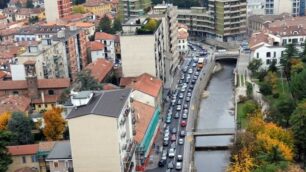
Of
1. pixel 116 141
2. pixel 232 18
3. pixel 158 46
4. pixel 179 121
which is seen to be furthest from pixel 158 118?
pixel 232 18

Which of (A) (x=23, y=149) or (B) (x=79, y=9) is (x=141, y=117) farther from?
(B) (x=79, y=9)

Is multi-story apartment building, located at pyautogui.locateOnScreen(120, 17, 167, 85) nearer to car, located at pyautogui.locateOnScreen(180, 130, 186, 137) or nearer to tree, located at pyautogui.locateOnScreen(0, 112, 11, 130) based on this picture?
car, located at pyautogui.locateOnScreen(180, 130, 186, 137)

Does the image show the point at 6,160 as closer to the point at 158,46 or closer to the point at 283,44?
the point at 158,46

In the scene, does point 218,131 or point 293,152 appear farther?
point 218,131

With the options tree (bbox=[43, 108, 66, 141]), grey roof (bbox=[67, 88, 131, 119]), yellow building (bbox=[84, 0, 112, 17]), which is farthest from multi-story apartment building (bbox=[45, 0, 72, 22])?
grey roof (bbox=[67, 88, 131, 119])

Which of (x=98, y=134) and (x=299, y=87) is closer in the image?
(x=98, y=134)

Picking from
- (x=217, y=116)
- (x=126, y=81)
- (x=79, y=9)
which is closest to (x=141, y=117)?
(x=126, y=81)

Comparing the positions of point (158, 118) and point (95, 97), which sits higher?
point (95, 97)
